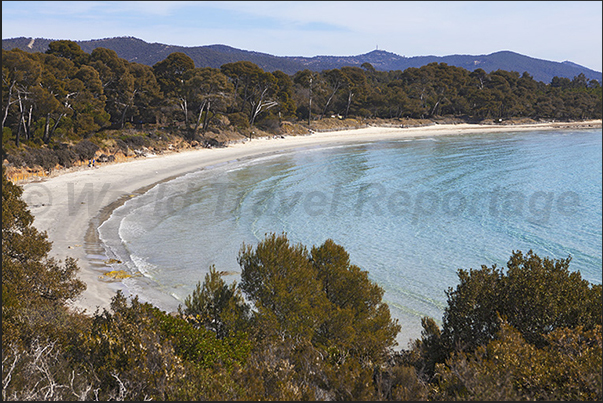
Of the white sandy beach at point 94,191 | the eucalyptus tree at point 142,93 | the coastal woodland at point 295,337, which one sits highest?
the eucalyptus tree at point 142,93

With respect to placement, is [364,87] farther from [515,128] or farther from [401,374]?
[401,374]

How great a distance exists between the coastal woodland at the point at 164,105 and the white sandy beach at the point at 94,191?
6.27ft

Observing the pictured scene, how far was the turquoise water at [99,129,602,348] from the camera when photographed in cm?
1366

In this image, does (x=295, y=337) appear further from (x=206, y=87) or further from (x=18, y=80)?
(x=206, y=87)

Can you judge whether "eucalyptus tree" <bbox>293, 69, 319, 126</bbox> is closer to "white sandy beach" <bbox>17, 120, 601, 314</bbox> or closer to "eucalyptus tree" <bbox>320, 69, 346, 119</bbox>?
"eucalyptus tree" <bbox>320, 69, 346, 119</bbox>

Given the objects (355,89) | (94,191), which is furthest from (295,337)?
(355,89)

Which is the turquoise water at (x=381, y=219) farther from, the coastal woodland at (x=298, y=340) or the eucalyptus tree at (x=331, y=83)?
the eucalyptus tree at (x=331, y=83)

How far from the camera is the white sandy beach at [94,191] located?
12795 millimetres

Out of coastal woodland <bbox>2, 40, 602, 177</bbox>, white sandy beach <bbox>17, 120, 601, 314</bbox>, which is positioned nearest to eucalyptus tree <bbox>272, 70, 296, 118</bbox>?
coastal woodland <bbox>2, 40, 602, 177</bbox>

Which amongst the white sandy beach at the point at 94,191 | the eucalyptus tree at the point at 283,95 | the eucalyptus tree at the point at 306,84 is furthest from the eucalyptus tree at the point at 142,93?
the eucalyptus tree at the point at 306,84

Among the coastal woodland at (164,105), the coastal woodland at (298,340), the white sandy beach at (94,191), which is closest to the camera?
the coastal woodland at (298,340)

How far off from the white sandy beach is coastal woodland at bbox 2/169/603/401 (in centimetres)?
269

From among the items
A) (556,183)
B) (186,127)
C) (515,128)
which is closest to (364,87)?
(515,128)

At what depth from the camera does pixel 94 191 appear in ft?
74.0
